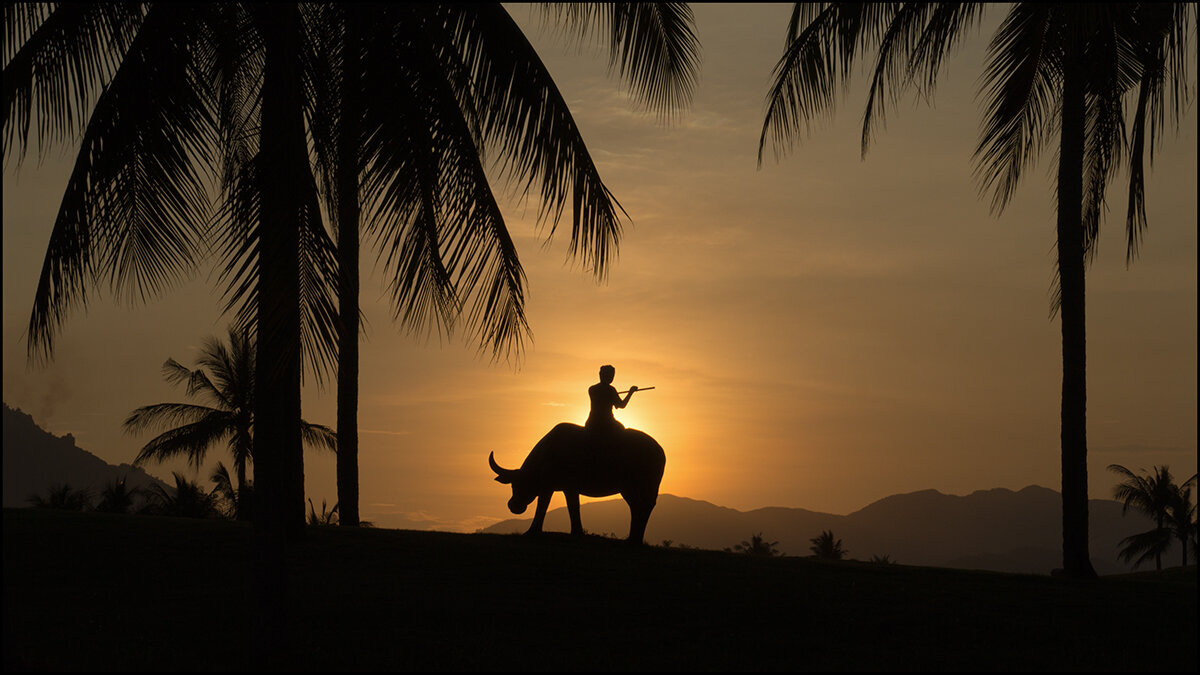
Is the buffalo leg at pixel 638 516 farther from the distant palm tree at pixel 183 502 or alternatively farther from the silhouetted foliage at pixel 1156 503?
the silhouetted foliage at pixel 1156 503

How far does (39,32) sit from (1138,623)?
1214cm

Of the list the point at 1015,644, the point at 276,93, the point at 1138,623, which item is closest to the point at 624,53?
the point at 276,93

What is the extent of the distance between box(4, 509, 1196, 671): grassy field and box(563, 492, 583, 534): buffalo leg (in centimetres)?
83

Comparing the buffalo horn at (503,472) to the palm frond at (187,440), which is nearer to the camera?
the buffalo horn at (503,472)

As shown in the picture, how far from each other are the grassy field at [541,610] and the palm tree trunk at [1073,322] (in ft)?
3.44

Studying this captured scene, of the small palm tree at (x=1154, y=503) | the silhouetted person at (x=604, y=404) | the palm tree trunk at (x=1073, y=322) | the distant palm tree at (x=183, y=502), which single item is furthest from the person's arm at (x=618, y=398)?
the small palm tree at (x=1154, y=503)

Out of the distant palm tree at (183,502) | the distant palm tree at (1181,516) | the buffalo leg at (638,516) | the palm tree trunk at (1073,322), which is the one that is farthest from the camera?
the distant palm tree at (1181,516)

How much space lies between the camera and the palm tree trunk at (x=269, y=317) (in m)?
8.15

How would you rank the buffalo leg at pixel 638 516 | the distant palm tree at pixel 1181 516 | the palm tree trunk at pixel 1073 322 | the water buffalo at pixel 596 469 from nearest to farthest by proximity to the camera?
the palm tree trunk at pixel 1073 322 → the buffalo leg at pixel 638 516 → the water buffalo at pixel 596 469 → the distant palm tree at pixel 1181 516

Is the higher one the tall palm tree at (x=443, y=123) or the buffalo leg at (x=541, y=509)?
the tall palm tree at (x=443, y=123)

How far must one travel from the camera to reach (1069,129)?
15.1 meters

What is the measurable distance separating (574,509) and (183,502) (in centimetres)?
2296

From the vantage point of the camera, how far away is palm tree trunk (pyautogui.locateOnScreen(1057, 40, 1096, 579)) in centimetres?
1476

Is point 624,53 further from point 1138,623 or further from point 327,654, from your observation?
point 1138,623
